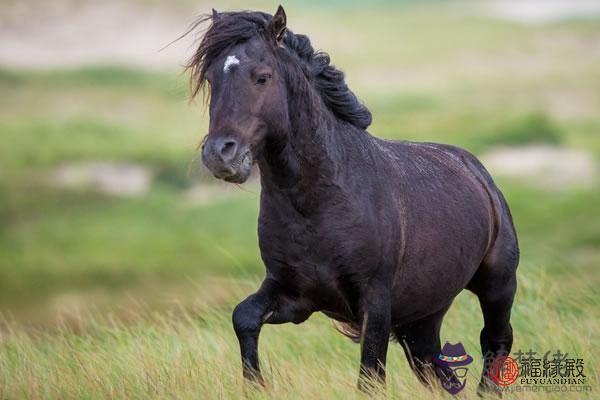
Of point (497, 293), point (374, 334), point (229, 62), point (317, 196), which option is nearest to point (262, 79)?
point (229, 62)

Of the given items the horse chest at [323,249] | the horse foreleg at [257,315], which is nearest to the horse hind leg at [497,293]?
the horse chest at [323,249]

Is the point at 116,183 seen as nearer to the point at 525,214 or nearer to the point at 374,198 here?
the point at 525,214

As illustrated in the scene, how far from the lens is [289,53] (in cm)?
532

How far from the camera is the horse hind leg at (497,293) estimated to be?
643cm

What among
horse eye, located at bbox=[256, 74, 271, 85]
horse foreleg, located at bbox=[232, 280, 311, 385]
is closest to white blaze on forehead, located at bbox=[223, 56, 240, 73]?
horse eye, located at bbox=[256, 74, 271, 85]

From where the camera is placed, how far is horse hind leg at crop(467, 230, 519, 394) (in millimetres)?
6426

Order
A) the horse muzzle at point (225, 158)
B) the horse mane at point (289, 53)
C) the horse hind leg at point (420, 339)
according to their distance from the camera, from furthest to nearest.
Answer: the horse hind leg at point (420, 339) < the horse mane at point (289, 53) < the horse muzzle at point (225, 158)

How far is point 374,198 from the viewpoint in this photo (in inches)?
215

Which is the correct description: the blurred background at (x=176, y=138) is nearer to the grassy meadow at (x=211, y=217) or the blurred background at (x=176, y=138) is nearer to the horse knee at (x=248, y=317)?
the grassy meadow at (x=211, y=217)

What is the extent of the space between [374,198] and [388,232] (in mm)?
182

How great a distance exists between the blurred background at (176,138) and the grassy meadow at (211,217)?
2.2 inches

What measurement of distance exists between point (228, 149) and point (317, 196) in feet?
2.17

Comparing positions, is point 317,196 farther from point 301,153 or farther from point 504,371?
point 504,371

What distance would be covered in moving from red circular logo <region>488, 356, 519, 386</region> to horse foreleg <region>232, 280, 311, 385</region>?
1355 millimetres
